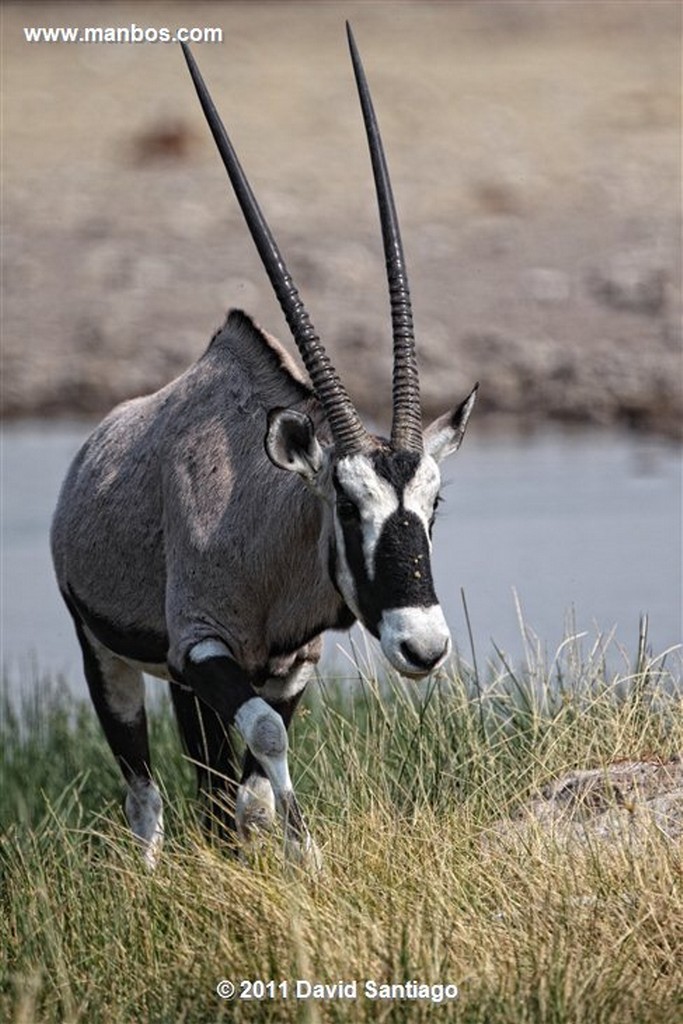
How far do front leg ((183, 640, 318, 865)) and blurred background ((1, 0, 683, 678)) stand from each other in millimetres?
3738

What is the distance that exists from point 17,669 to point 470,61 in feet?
75.5

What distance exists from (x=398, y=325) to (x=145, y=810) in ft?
6.77

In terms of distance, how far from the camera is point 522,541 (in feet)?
49.3

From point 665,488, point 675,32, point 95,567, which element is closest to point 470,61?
point 675,32

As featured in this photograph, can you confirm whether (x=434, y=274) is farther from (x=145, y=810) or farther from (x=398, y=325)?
(x=398, y=325)

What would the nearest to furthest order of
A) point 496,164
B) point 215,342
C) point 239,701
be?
1. point 239,701
2. point 215,342
3. point 496,164

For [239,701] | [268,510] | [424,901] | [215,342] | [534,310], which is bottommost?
[424,901]

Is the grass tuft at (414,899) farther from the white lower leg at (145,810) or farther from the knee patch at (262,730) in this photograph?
the white lower leg at (145,810)

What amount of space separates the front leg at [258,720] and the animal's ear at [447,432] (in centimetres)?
83

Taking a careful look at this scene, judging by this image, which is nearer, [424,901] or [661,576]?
[424,901]

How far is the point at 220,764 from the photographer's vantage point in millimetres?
7266

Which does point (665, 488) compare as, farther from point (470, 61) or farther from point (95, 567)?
point (470, 61)

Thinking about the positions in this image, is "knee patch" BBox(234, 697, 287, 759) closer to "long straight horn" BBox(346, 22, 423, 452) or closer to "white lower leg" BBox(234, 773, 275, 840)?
"white lower leg" BBox(234, 773, 275, 840)

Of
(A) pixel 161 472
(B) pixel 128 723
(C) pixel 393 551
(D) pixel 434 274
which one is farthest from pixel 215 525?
(D) pixel 434 274
